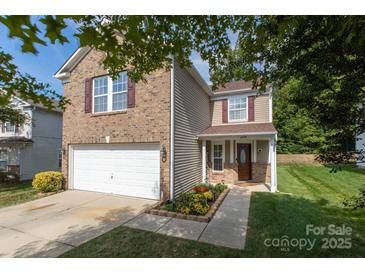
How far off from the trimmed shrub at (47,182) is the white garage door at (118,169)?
0.61 meters

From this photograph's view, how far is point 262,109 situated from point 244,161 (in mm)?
3140

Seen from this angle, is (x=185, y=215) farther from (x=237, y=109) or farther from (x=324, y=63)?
(x=237, y=109)

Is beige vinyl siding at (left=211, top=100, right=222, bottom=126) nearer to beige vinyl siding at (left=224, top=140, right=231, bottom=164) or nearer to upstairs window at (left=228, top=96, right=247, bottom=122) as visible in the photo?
upstairs window at (left=228, top=96, right=247, bottom=122)

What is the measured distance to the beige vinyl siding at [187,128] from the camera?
7602 mm

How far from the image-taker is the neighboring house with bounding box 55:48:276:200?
748cm

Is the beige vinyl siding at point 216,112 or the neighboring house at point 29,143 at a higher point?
the beige vinyl siding at point 216,112

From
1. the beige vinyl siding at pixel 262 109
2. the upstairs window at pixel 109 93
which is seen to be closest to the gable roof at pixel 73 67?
the upstairs window at pixel 109 93

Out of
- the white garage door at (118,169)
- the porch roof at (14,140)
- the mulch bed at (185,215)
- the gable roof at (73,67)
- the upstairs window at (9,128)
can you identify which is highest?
the gable roof at (73,67)

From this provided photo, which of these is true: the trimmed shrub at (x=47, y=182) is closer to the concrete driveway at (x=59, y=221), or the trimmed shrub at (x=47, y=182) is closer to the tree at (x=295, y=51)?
the concrete driveway at (x=59, y=221)

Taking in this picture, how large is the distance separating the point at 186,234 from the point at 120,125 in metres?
5.31

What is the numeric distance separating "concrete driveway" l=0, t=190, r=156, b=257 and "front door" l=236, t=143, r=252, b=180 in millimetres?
5828

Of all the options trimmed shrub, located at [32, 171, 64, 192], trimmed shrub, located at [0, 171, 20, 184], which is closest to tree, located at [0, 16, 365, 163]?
trimmed shrub, located at [32, 171, 64, 192]

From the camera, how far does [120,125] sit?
27.1 ft
